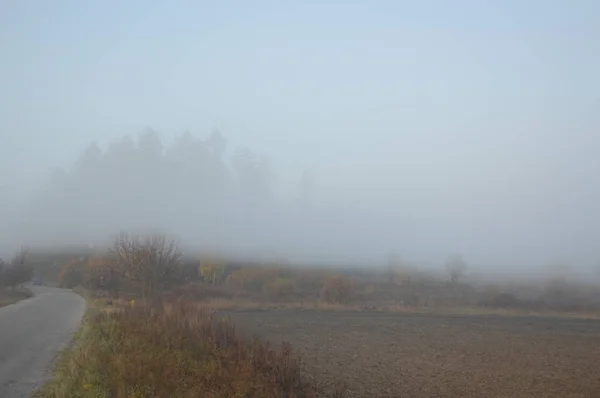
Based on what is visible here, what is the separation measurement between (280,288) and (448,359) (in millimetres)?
46019

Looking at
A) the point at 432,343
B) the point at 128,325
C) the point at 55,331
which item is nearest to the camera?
the point at 128,325

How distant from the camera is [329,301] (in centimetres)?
5791

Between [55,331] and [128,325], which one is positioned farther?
[55,331]

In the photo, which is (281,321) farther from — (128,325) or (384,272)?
(384,272)

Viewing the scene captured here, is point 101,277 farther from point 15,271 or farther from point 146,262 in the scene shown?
point 146,262

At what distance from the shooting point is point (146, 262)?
3928cm

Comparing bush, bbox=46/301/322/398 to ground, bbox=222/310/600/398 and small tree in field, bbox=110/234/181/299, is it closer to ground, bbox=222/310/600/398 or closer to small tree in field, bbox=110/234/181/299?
ground, bbox=222/310/600/398

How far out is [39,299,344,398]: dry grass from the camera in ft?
32.1

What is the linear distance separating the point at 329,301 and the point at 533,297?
74.3ft

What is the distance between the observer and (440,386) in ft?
44.6

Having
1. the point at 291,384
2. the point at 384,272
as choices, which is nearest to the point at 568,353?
the point at 291,384

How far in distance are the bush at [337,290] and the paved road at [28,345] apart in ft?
96.7

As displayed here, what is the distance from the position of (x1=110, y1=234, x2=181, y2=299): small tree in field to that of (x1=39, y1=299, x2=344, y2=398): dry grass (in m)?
23.3

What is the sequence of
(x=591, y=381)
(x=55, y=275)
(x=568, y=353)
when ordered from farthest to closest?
(x=55, y=275)
(x=568, y=353)
(x=591, y=381)
